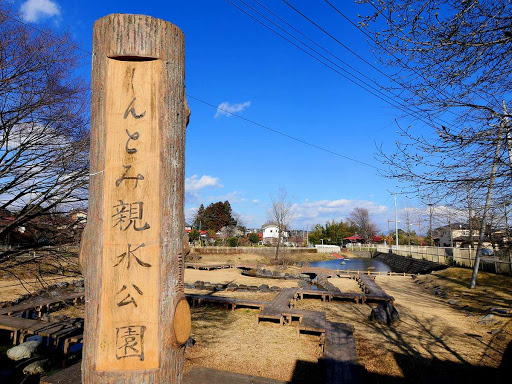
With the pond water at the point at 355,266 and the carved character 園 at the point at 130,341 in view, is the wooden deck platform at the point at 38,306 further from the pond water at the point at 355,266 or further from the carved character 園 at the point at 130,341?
the pond water at the point at 355,266

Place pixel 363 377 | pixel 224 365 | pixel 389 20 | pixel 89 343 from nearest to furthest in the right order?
pixel 89 343, pixel 389 20, pixel 363 377, pixel 224 365

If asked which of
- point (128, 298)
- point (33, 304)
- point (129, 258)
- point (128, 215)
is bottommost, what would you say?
point (33, 304)

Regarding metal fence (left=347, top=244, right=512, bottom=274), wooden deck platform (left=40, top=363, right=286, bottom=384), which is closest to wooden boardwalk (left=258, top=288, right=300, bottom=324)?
wooden deck platform (left=40, top=363, right=286, bottom=384)

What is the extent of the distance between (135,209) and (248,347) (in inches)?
249

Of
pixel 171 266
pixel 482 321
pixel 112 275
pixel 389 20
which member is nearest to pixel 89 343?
pixel 112 275

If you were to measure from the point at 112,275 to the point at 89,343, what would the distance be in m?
0.34

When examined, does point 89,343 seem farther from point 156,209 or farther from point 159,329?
point 156,209

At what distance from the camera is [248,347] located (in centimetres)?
698

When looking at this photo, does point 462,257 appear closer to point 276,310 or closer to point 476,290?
point 476,290

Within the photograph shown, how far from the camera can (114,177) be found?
163 cm

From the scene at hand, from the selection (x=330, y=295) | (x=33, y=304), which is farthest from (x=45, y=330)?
(x=330, y=295)

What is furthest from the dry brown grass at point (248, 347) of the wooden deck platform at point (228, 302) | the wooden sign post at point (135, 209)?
the wooden sign post at point (135, 209)

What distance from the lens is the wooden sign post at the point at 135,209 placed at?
5.03 feet

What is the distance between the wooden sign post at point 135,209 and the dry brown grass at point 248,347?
4378 mm
